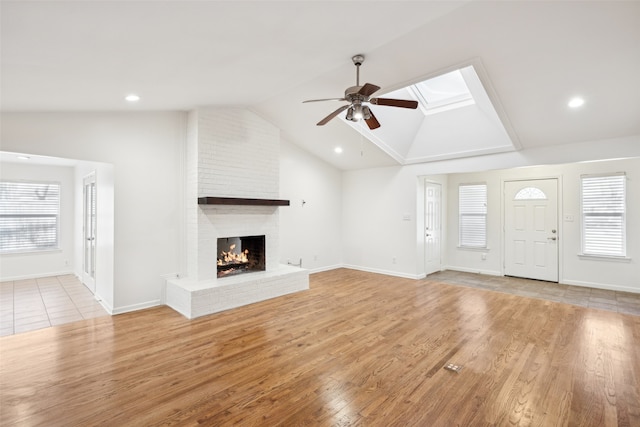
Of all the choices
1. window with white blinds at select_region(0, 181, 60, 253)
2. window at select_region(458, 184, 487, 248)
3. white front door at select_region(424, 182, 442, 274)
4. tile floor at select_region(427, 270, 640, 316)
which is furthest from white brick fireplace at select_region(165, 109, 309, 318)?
window at select_region(458, 184, 487, 248)

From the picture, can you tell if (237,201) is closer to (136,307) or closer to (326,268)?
(136,307)

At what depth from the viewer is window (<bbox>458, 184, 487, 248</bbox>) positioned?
6934 millimetres

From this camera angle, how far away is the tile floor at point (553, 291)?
4.66m

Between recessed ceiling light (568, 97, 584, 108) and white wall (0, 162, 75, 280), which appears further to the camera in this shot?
white wall (0, 162, 75, 280)

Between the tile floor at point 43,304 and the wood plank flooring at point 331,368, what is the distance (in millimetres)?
361

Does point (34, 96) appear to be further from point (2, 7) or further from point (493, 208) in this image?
point (493, 208)

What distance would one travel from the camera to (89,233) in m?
5.29

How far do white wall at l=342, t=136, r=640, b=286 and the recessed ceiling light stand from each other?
106 centimetres

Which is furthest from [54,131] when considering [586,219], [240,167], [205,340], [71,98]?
[586,219]

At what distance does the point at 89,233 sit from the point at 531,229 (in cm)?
→ 843

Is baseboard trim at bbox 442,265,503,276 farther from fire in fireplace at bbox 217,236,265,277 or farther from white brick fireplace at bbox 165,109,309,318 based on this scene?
fire in fireplace at bbox 217,236,265,277

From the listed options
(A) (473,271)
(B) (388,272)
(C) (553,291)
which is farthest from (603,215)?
(B) (388,272)

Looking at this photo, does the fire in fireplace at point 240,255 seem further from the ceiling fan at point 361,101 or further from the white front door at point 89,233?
the ceiling fan at point 361,101

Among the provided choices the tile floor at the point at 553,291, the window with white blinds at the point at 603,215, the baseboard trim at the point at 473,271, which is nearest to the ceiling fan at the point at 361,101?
the tile floor at the point at 553,291
